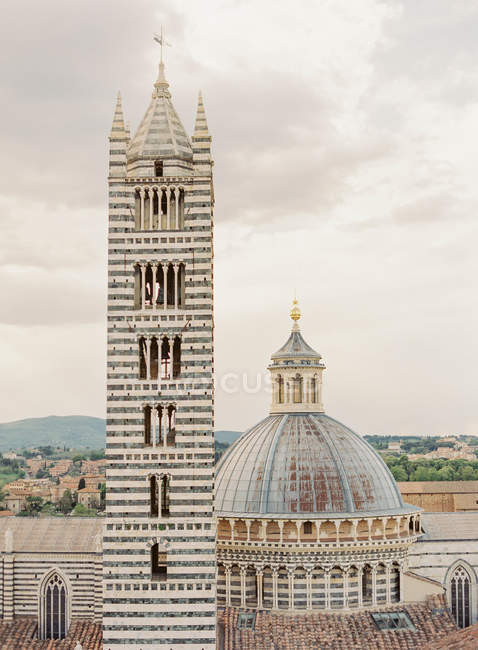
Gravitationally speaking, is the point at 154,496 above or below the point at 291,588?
above

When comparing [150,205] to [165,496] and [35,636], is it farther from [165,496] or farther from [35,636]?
[35,636]

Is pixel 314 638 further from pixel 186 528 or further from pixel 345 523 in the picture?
pixel 186 528

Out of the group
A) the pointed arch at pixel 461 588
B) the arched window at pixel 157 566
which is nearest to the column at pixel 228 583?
the arched window at pixel 157 566

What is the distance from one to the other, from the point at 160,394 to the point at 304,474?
29.6 ft

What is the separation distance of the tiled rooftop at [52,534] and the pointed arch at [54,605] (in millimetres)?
1186

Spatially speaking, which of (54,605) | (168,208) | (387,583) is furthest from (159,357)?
(54,605)

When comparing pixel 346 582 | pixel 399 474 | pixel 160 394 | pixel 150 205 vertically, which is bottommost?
pixel 346 582

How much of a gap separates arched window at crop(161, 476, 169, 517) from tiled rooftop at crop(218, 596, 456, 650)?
5.93 meters

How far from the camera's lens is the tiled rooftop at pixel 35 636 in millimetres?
37506

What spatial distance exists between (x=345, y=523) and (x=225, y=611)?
18.3ft

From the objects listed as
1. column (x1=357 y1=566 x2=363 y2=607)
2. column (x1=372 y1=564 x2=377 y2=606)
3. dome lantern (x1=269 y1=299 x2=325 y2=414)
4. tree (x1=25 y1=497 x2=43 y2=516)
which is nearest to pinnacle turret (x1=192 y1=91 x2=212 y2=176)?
dome lantern (x1=269 y1=299 x2=325 y2=414)

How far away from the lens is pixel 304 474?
A: 124 feet

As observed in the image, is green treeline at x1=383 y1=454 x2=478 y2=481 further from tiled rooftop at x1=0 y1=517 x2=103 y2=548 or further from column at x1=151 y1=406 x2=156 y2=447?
column at x1=151 y1=406 x2=156 y2=447

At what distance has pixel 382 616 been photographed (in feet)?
120
